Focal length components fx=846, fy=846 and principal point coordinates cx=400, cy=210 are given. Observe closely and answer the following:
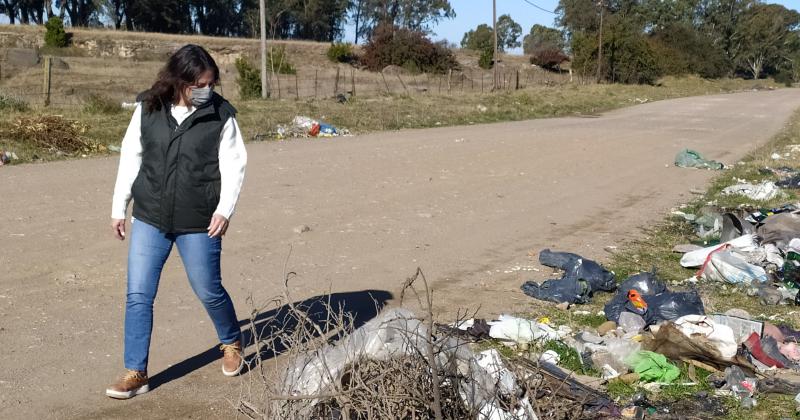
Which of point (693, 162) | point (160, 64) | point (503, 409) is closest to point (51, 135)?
point (693, 162)

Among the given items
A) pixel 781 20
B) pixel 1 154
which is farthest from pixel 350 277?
pixel 781 20

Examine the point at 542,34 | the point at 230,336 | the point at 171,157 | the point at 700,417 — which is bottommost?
the point at 700,417

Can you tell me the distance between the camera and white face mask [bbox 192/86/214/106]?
14.5ft

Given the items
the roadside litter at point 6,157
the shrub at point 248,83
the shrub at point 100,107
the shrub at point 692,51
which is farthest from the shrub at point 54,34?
the shrub at point 692,51

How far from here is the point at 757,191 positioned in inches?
472

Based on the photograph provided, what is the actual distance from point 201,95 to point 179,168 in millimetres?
407

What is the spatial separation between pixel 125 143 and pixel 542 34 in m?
113

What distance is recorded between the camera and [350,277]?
7.21 meters

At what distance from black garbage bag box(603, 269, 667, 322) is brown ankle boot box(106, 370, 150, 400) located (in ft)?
10.9

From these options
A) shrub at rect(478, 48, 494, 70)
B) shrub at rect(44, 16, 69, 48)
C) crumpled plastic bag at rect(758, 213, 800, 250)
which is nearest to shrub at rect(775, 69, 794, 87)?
shrub at rect(478, 48, 494, 70)

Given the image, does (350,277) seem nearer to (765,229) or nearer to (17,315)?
(17,315)

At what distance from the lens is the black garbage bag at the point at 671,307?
6000 mm

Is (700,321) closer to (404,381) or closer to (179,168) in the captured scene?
(404,381)

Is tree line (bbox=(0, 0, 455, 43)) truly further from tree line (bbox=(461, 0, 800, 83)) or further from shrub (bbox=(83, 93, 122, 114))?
shrub (bbox=(83, 93, 122, 114))
